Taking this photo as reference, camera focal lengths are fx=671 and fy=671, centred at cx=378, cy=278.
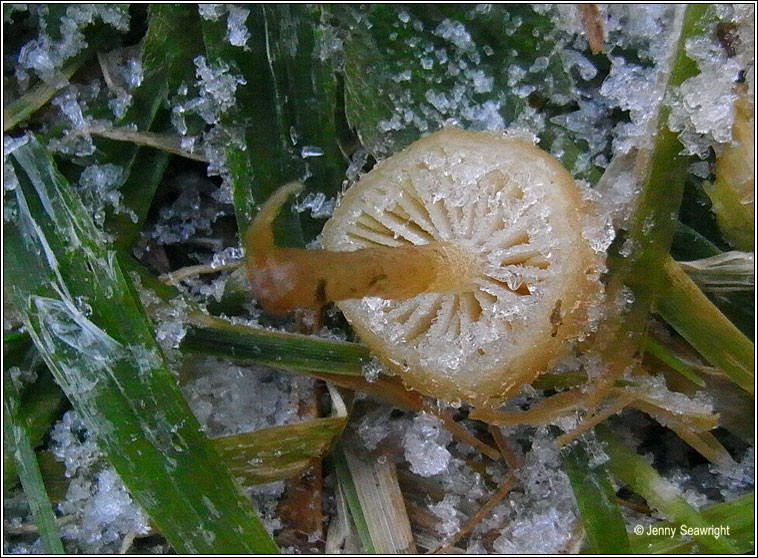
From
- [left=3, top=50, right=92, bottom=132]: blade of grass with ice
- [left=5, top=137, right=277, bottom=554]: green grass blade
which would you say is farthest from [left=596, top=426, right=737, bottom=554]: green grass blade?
[left=3, top=50, right=92, bottom=132]: blade of grass with ice

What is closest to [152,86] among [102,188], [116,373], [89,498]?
[102,188]

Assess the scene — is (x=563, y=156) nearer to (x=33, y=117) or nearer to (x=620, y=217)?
(x=620, y=217)

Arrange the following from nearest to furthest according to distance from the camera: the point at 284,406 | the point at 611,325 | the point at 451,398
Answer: the point at 451,398, the point at 611,325, the point at 284,406

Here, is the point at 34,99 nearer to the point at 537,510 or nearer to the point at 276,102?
the point at 276,102

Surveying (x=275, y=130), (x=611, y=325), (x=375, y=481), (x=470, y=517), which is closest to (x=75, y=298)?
(x=275, y=130)

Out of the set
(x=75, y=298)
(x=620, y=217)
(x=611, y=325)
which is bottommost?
(x=611, y=325)

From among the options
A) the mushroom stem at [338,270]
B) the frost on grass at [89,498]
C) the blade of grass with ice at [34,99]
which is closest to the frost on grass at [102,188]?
the blade of grass with ice at [34,99]
